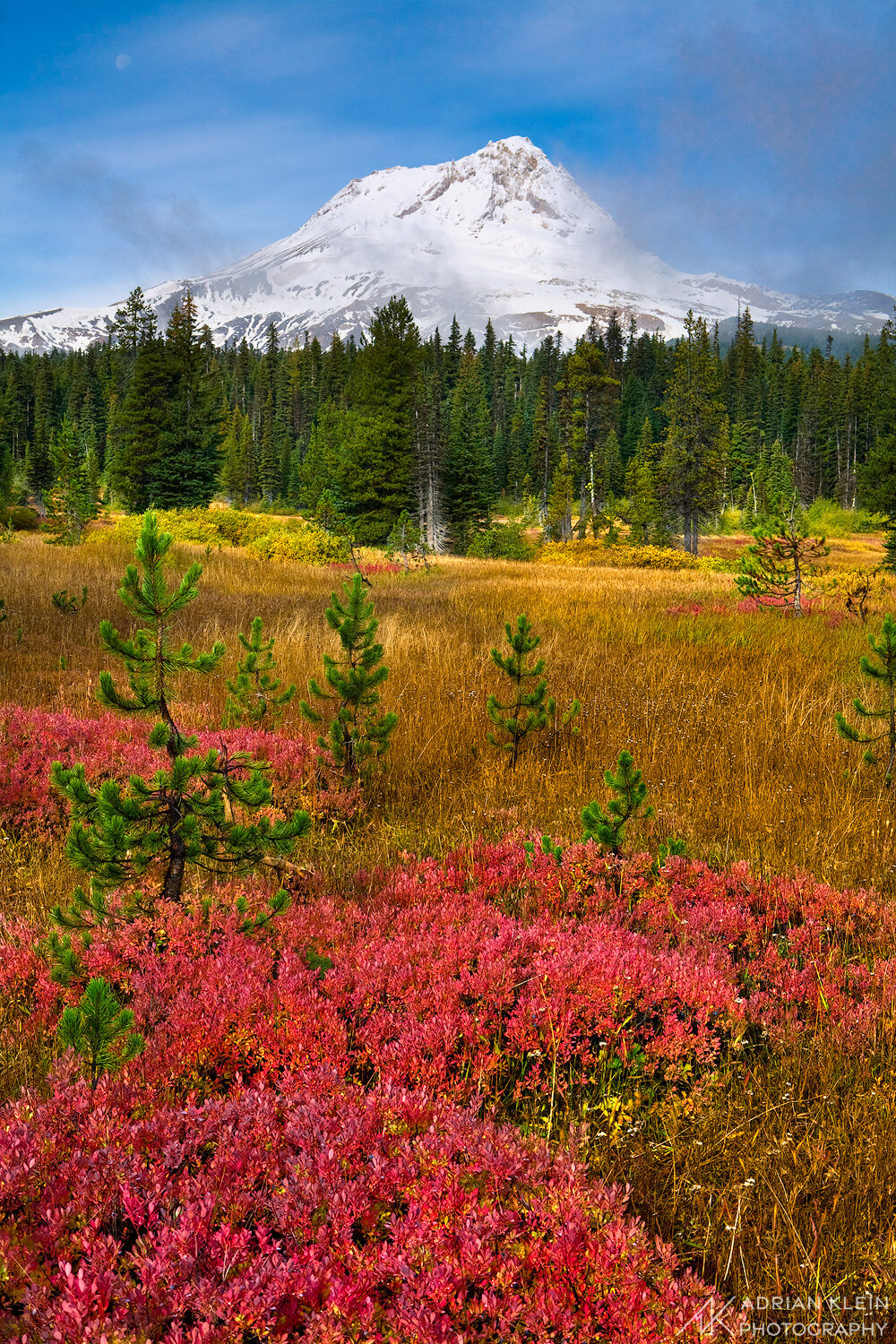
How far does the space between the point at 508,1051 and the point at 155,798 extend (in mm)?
1656

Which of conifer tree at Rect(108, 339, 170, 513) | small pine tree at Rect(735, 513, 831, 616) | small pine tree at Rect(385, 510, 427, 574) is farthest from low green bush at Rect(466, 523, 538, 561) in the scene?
small pine tree at Rect(735, 513, 831, 616)

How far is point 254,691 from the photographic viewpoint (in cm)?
626

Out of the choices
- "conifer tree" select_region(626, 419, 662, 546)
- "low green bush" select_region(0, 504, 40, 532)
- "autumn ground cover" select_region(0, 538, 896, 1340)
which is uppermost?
"conifer tree" select_region(626, 419, 662, 546)

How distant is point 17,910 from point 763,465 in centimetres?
6996

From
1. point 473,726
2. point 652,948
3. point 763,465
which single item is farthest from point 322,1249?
point 763,465

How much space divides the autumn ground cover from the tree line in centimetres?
2900

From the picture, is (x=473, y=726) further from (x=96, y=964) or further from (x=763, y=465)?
(x=763, y=465)

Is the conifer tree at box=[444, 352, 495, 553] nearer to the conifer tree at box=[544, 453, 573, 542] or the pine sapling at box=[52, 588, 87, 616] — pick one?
the conifer tree at box=[544, 453, 573, 542]

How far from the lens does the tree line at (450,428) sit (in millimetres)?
35094

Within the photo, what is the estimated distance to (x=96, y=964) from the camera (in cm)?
255

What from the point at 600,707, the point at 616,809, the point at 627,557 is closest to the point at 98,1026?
the point at 616,809

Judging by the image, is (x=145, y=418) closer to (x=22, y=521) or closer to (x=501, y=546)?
(x=22, y=521)

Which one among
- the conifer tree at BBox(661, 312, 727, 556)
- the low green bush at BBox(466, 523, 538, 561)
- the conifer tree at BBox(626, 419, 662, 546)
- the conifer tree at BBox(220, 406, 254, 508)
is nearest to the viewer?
the conifer tree at BBox(661, 312, 727, 556)

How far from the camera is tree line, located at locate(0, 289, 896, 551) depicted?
3509 centimetres
